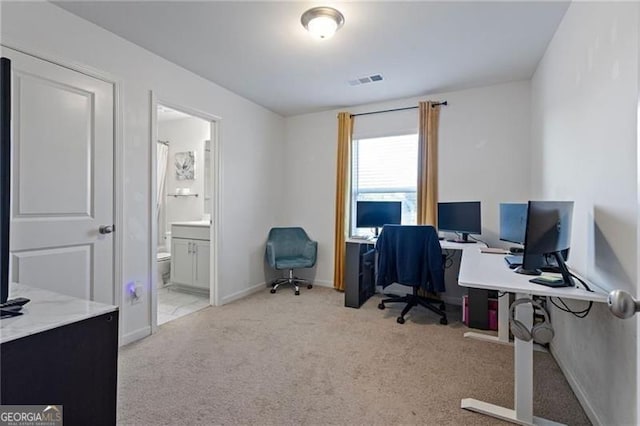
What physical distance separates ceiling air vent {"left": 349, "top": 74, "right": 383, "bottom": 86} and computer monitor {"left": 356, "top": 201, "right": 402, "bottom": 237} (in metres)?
1.39

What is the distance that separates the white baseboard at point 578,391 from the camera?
1625 mm

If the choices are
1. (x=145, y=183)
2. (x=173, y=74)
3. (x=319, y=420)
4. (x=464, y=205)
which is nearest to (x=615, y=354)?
(x=319, y=420)

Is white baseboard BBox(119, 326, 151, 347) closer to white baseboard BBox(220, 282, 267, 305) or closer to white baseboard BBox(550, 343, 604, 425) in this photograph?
white baseboard BBox(220, 282, 267, 305)

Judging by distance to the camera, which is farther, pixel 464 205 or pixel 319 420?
pixel 464 205

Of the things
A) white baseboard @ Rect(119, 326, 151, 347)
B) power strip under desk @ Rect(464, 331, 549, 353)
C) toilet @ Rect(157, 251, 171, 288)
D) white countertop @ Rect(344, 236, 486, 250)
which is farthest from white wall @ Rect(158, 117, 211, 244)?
power strip under desk @ Rect(464, 331, 549, 353)

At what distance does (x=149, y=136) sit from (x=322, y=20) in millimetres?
1772

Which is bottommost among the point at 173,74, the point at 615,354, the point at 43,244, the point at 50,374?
the point at 615,354

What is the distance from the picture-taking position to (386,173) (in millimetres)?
4059

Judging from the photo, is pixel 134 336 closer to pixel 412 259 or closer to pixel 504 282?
pixel 412 259

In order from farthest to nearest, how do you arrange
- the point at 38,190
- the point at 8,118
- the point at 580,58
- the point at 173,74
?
1. the point at 173,74
2. the point at 38,190
3. the point at 580,58
4. the point at 8,118

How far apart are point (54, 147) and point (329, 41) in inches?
85.3

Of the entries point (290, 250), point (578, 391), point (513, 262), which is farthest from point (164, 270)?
point (578, 391)

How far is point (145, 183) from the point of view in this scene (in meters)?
2.69

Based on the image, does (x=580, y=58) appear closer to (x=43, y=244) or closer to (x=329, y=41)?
(x=329, y=41)
